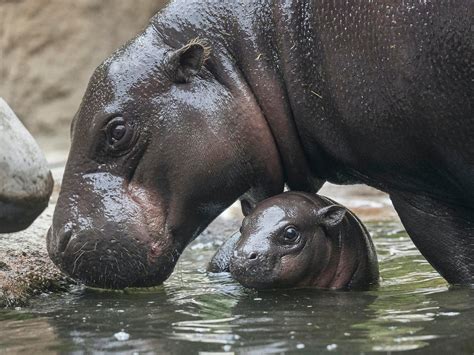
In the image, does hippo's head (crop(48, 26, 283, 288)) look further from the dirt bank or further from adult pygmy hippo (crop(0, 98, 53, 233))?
the dirt bank

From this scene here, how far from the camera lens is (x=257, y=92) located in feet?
16.8

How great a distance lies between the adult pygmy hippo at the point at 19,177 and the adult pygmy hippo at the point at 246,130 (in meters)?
0.12

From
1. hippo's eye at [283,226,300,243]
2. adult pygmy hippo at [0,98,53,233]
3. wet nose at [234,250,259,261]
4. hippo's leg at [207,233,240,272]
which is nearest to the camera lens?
adult pygmy hippo at [0,98,53,233]

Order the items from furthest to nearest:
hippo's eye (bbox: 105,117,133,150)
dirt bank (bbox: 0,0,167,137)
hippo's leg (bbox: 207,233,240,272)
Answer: dirt bank (bbox: 0,0,167,137) < hippo's leg (bbox: 207,233,240,272) < hippo's eye (bbox: 105,117,133,150)

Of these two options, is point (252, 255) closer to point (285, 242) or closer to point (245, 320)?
point (285, 242)

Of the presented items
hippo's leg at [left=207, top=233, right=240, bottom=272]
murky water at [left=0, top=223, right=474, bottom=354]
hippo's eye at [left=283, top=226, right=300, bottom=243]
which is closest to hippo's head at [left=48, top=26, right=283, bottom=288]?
murky water at [left=0, top=223, right=474, bottom=354]

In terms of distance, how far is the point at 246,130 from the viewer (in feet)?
16.6

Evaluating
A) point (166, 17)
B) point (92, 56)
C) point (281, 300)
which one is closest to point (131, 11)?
point (92, 56)

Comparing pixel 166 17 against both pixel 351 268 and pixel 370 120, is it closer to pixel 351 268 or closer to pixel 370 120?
pixel 370 120

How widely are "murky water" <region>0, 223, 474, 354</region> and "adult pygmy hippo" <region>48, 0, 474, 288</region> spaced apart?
0.99 ft

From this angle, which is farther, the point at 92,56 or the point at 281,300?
the point at 92,56

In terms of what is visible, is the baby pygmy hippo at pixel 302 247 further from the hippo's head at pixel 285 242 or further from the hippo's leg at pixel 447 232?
the hippo's leg at pixel 447 232

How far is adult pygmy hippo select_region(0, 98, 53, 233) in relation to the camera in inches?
189

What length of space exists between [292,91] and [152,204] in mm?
877
